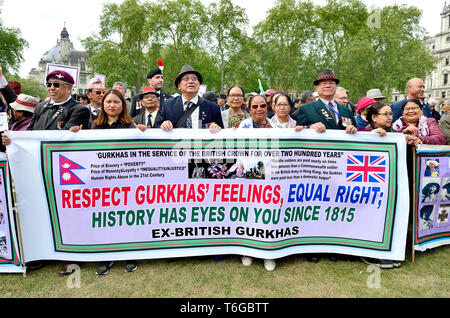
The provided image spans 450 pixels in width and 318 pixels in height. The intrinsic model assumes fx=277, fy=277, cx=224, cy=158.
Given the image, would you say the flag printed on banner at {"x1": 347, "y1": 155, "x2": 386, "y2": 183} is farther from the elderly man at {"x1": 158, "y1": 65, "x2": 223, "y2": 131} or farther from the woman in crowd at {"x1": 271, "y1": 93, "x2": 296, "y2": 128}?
the elderly man at {"x1": 158, "y1": 65, "x2": 223, "y2": 131}

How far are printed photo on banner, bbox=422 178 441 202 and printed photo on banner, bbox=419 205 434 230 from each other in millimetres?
104

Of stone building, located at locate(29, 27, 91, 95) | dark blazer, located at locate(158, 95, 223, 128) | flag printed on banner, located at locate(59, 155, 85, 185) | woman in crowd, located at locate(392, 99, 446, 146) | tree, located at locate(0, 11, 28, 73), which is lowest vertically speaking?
flag printed on banner, located at locate(59, 155, 85, 185)

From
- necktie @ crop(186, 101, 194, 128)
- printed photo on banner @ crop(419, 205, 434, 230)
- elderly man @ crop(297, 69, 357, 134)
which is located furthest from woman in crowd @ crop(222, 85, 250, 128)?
printed photo on banner @ crop(419, 205, 434, 230)

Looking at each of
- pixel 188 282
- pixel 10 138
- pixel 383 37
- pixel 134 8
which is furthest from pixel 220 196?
pixel 134 8

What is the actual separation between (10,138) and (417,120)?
5.04 metres

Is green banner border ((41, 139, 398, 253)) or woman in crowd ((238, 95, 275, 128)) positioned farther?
woman in crowd ((238, 95, 275, 128))

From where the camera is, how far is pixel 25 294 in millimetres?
2844

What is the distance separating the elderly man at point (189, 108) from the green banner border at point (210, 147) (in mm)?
558

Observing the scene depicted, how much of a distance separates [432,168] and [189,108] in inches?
127

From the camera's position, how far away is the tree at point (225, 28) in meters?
33.8

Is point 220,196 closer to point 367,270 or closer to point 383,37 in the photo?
point 367,270

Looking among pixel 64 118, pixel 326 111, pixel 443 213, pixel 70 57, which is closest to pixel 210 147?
pixel 326 111

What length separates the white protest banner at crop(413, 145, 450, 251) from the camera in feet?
11.4
